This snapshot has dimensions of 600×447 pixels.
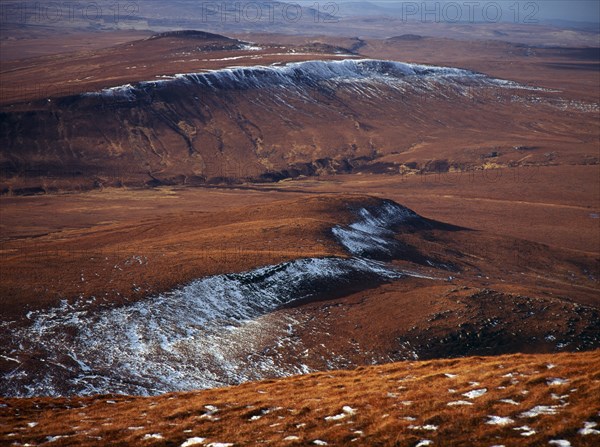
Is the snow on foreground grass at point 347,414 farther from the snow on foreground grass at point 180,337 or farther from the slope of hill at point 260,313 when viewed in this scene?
the slope of hill at point 260,313

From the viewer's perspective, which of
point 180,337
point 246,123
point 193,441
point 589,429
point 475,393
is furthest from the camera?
point 246,123

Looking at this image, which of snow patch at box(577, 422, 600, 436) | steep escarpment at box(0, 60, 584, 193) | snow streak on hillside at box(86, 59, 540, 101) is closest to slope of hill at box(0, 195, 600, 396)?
snow patch at box(577, 422, 600, 436)

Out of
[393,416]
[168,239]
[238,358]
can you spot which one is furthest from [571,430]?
[168,239]

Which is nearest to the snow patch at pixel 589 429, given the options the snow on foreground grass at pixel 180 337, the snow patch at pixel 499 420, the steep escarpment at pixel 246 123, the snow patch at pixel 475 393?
the snow patch at pixel 499 420

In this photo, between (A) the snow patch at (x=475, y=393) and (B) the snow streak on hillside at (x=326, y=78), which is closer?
(A) the snow patch at (x=475, y=393)

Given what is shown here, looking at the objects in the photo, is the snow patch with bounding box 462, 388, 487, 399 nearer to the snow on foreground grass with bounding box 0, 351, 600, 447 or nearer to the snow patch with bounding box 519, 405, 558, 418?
the snow on foreground grass with bounding box 0, 351, 600, 447

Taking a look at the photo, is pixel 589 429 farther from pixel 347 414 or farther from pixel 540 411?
pixel 347 414

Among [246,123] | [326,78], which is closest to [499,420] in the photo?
[246,123]
